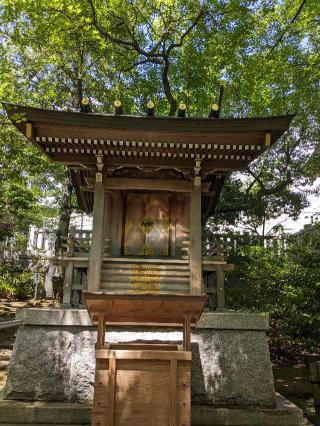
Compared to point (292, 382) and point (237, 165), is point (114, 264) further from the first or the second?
point (292, 382)

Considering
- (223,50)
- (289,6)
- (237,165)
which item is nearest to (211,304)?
(237,165)

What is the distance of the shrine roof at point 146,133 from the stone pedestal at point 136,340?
3.61m

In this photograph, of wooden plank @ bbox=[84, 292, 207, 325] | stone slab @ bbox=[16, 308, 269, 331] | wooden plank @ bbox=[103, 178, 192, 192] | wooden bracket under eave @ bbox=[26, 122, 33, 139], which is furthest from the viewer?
wooden plank @ bbox=[103, 178, 192, 192]

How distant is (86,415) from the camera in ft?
21.6

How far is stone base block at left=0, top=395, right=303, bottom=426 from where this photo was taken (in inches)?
258

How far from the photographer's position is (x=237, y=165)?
910 cm

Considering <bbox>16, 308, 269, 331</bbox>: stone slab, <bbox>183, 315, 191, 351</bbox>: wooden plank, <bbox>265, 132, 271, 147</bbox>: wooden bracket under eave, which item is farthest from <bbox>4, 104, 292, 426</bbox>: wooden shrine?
<bbox>183, 315, 191, 351</bbox>: wooden plank

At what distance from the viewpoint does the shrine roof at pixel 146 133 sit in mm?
8008

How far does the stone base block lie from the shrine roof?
522 cm

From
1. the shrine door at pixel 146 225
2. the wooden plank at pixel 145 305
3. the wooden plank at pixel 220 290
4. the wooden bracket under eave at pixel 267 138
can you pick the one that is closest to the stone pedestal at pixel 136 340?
the wooden plank at pixel 220 290

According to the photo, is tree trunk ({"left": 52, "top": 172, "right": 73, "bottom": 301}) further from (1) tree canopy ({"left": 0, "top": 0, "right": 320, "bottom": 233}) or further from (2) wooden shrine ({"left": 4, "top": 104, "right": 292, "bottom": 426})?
(2) wooden shrine ({"left": 4, "top": 104, "right": 292, "bottom": 426})

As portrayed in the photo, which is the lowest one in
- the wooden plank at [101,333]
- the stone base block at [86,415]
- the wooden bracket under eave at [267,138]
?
the stone base block at [86,415]

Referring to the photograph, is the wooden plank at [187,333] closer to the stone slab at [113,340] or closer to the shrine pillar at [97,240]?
the stone slab at [113,340]

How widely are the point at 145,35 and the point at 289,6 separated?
5640mm
